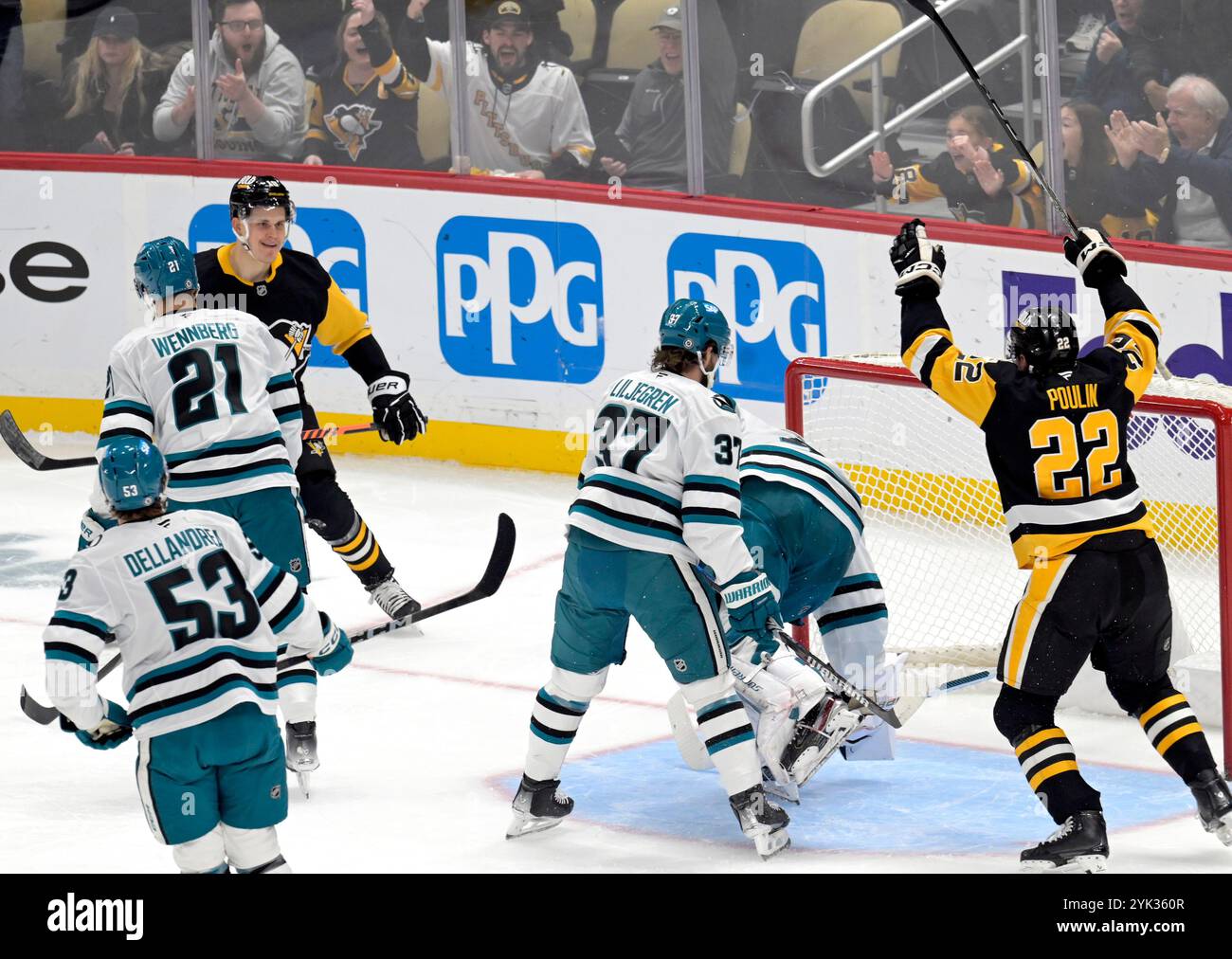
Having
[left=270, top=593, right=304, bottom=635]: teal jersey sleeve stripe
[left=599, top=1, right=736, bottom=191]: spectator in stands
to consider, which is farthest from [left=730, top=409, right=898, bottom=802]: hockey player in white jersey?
[left=599, top=1, right=736, bottom=191]: spectator in stands

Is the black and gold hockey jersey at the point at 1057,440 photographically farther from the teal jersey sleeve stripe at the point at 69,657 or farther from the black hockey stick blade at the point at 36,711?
the black hockey stick blade at the point at 36,711

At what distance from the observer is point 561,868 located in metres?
4.05

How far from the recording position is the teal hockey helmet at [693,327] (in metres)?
4.05

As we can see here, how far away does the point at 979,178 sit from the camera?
6.59 m

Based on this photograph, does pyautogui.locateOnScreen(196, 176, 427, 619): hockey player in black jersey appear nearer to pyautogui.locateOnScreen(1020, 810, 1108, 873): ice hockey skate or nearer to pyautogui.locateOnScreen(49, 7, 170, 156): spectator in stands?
pyautogui.locateOnScreen(1020, 810, 1108, 873): ice hockey skate

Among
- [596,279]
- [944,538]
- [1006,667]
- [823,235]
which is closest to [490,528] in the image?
[596,279]

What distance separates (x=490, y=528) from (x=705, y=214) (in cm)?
131

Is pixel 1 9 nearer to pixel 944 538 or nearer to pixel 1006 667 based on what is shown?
pixel 944 538

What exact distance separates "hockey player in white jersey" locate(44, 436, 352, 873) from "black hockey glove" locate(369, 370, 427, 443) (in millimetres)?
1999

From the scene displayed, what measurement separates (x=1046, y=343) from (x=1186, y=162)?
8.39 ft

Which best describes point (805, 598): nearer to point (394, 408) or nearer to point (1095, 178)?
point (394, 408)

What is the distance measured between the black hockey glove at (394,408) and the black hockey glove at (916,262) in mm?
1691

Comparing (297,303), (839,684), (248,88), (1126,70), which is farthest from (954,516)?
(248,88)

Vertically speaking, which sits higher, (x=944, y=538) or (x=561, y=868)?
(x=944, y=538)
